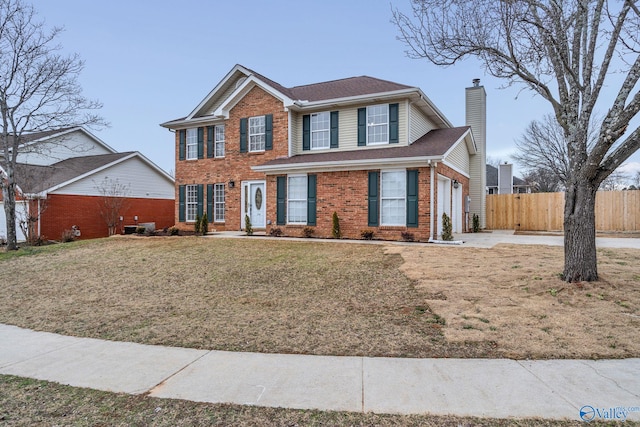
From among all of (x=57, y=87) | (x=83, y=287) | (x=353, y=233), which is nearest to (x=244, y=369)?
(x=83, y=287)

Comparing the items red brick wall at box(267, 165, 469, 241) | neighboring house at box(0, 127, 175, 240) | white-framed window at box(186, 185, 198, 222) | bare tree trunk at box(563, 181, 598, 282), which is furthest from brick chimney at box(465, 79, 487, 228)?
neighboring house at box(0, 127, 175, 240)

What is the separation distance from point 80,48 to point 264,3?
396 inches

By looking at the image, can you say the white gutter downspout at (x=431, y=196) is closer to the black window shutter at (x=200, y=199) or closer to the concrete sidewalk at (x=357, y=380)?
the concrete sidewalk at (x=357, y=380)

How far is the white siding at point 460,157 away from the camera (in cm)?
1537

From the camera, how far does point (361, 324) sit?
17.7 feet

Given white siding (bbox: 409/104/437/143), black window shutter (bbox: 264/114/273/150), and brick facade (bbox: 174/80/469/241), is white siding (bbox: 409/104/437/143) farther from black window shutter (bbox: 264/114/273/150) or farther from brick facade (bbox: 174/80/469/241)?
black window shutter (bbox: 264/114/273/150)

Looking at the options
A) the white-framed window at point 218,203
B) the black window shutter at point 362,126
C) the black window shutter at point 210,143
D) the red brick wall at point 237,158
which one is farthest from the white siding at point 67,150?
the black window shutter at point 362,126

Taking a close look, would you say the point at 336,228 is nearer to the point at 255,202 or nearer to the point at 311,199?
the point at 311,199

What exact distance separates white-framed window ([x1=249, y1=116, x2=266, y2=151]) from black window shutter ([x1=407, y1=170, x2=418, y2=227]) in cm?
746

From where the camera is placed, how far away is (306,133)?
16.6 meters

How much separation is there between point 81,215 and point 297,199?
45.6ft

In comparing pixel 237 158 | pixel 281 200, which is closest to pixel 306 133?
pixel 281 200

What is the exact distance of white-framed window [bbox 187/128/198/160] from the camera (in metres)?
19.0

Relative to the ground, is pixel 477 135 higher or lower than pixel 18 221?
higher
